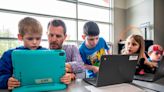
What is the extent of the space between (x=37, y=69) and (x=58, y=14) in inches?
139

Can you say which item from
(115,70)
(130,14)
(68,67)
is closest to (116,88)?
(115,70)

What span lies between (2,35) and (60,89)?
3.16m

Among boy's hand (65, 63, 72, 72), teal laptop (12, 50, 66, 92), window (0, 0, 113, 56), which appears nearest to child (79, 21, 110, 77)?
boy's hand (65, 63, 72, 72)

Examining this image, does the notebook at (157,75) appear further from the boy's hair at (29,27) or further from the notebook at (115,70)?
the boy's hair at (29,27)

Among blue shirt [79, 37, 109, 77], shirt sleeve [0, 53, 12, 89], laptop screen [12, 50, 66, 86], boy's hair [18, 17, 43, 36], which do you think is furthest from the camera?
blue shirt [79, 37, 109, 77]

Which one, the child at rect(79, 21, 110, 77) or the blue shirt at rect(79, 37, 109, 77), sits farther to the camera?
the blue shirt at rect(79, 37, 109, 77)

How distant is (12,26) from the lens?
347 cm

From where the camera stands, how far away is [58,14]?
4.04m

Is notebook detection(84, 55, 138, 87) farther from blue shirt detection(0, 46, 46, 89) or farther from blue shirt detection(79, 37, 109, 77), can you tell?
blue shirt detection(79, 37, 109, 77)

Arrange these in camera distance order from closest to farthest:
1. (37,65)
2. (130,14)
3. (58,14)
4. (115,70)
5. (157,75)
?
1. (37,65)
2. (115,70)
3. (157,75)
4. (58,14)
5. (130,14)

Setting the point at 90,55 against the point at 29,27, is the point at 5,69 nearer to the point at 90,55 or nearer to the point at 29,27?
the point at 29,27

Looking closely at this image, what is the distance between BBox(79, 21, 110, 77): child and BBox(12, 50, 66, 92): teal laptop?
63 centimetres

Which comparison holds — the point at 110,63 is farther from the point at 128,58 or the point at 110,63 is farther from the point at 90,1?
the point at 90,1

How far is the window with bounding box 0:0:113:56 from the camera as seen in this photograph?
3.44 m
